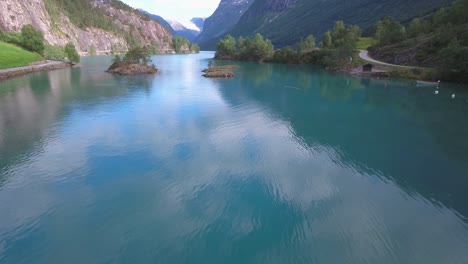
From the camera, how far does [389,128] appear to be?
30.2 meters

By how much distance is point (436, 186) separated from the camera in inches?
716

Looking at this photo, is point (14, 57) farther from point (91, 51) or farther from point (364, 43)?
point (364, 43)

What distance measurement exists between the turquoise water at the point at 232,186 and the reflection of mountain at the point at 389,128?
0.16m

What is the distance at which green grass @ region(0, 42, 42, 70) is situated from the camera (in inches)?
2908

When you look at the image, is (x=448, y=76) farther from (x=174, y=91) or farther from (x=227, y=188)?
(x=227, y=188)

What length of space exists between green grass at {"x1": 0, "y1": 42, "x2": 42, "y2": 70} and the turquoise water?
49.6 meters

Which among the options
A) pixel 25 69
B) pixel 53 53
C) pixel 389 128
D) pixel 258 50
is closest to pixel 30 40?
pixel 53 53

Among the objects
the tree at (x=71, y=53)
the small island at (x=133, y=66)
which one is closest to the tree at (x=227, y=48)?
the small island at (x=133, y=66)

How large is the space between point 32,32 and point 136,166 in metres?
103

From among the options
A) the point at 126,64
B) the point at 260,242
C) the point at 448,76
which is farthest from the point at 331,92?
the point at 126,64

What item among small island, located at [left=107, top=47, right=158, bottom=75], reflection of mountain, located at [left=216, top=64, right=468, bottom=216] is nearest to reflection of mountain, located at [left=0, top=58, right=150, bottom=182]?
small island, located at [left=107, top=47, right=158, bottom=75]

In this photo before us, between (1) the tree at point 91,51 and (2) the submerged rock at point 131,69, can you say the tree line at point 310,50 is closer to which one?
(2) the submerged rock at point 131,69

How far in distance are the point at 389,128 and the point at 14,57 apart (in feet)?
307

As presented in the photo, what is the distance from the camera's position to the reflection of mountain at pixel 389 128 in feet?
63.6
